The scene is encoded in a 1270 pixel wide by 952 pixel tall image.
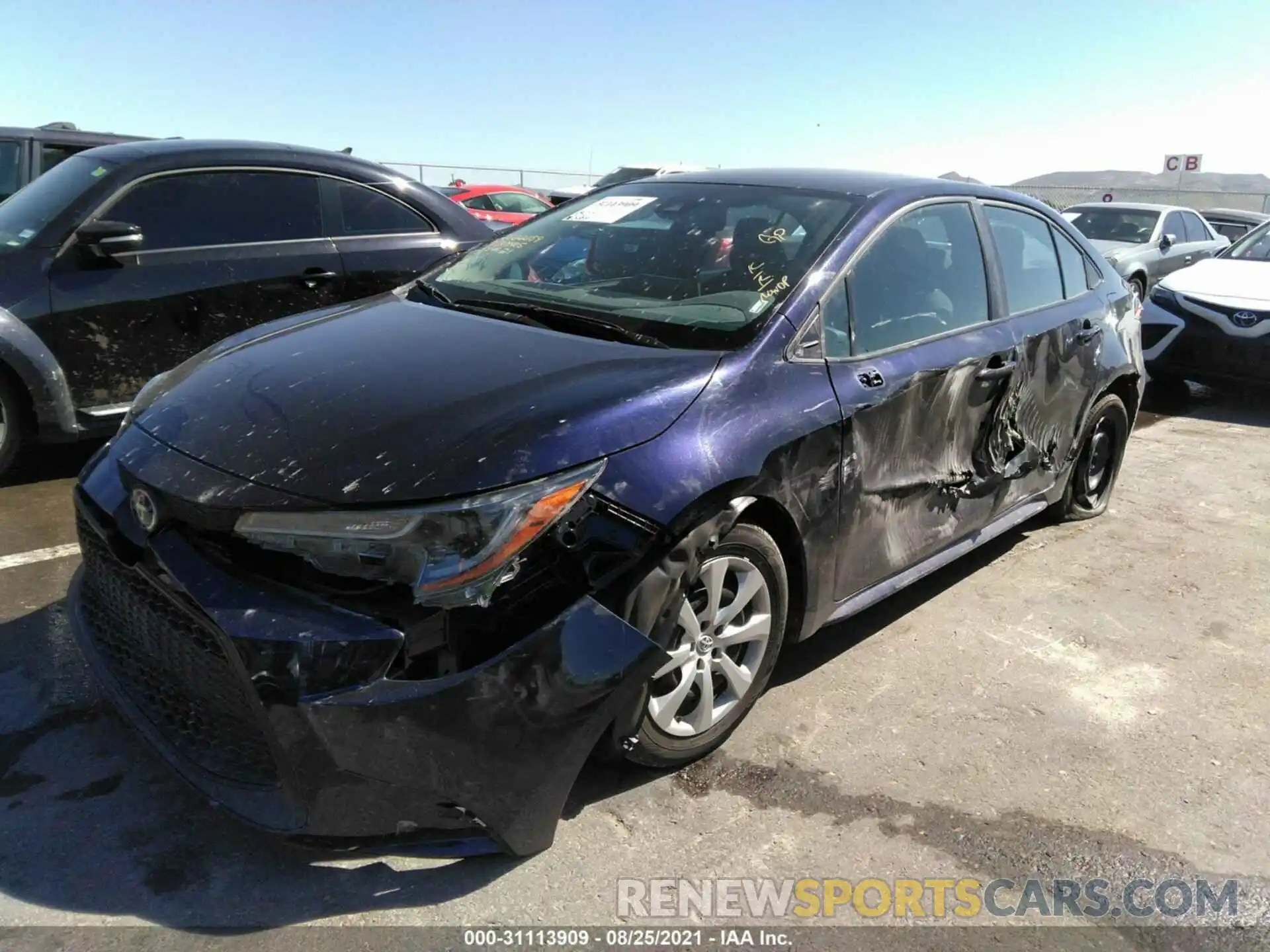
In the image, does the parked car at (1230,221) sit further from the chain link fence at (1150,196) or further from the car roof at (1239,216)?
the chain link fence at (1150,196)

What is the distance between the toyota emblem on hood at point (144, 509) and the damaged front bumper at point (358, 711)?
27 millimetres

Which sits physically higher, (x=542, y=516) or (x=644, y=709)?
(x=542, y=516)

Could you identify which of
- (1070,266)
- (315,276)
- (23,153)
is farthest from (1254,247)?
(23,153)

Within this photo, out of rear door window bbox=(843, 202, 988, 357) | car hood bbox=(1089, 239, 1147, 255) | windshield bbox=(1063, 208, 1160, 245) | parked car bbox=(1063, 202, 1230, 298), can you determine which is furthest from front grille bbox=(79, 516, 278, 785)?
windshield bbox=(1063, 208, 1160, 245)

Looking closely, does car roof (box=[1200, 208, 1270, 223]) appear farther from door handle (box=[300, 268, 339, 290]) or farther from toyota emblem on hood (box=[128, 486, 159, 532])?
toyota emblem on hood (box=[128, 486, 159, 532])

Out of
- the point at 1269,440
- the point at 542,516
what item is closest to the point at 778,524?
the point at 542,516

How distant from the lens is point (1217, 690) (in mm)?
3406

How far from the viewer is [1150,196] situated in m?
35.5

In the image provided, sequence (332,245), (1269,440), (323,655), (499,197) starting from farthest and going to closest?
(499,197) → (1269,440) → (332,245) → (323,655)

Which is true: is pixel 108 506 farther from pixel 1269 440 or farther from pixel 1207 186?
A: pixel 1207 186

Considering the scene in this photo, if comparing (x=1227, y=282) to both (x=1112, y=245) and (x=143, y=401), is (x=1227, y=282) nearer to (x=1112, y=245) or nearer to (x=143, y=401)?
(x=1112, y=245)

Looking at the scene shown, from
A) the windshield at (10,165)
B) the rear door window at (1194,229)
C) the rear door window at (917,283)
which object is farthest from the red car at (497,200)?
the rear door window at (917,283)

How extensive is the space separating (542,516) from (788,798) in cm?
115

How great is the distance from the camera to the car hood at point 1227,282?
760 cm
